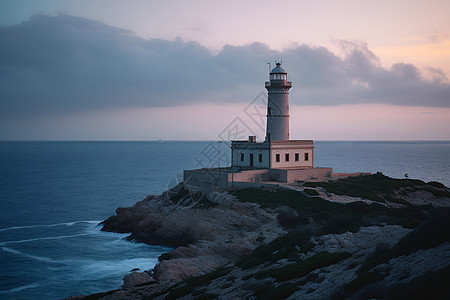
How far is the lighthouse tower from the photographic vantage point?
49.0 metres

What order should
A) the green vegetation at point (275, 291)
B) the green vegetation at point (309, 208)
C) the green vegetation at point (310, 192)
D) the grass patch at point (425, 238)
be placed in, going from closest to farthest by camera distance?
the grass patch at point (425, 238) → the green vegetation at point (275, 291) → the green vegetation at point (309, 208) → the green vegetation at point (310, 192)

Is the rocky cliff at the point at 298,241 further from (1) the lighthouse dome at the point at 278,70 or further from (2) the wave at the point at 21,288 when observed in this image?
(1) the lighthouse dome at the point at 278,70

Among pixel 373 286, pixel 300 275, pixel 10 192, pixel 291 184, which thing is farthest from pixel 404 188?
pixel 10 192

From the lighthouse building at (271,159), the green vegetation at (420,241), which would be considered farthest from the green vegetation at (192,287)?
the lighthouse building at (271,159)

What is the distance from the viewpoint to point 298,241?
65.0 ft

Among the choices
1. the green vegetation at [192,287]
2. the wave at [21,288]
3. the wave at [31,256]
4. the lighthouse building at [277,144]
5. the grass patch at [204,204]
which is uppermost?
the lighthouse building at [277,144]

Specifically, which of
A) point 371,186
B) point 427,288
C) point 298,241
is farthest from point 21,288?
point 371,186

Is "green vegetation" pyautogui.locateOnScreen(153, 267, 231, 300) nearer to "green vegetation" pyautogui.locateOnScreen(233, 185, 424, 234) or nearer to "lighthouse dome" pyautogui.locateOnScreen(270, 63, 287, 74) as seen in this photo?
"green vegetation" pyautogui.locateOnScreen(233, 185, 424, 234)

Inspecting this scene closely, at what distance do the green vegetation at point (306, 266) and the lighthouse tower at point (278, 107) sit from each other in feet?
109

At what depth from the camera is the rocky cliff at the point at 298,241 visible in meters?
11.9

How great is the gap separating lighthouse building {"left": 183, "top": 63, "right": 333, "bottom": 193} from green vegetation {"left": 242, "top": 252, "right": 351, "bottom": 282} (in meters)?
24.9

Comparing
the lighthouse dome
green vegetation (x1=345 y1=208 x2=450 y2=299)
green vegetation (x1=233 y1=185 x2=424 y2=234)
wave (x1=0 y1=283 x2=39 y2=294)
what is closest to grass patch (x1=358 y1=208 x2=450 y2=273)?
green vegetation (x1=345 y1=208 x2=450 y2=299)

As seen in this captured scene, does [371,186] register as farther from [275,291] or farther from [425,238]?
[275,291]

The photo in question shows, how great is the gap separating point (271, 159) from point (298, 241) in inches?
1001
